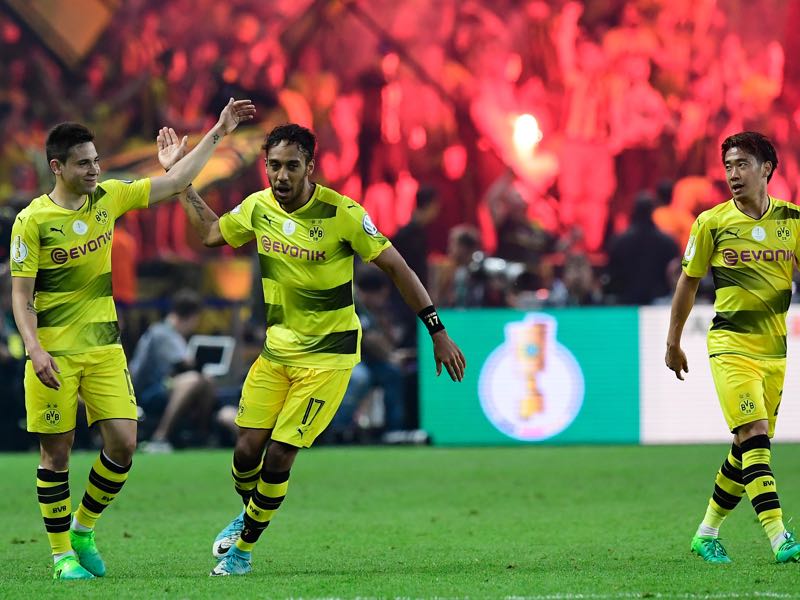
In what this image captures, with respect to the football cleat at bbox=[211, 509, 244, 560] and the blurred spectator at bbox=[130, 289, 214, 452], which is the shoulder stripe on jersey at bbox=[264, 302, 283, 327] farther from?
the blurred spectator at bbox=[130, 289, 214, 452]

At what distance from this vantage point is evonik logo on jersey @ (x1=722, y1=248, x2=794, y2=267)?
802 cm

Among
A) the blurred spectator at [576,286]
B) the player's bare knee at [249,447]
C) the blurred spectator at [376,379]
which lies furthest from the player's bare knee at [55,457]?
the blurred spectator at [576,286]

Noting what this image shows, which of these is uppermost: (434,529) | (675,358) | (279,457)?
(675,358)

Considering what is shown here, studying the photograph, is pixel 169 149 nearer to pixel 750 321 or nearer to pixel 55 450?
pixel 55 450

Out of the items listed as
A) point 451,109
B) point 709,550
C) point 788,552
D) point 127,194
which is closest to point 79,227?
point 127,194

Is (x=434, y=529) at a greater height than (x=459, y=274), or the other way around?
(x=459, y=274)

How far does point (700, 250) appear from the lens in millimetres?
8047

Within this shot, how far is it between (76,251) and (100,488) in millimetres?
1228

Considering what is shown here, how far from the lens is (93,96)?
21594 mm

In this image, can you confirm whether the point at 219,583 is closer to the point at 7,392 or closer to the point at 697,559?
the point at 697,559

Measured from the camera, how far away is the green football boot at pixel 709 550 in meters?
8.05

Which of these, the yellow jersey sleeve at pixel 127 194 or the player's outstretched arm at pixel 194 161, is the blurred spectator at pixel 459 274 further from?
the yellow jersey sleeve at pixel 127 194

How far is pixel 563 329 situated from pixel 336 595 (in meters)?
11.2

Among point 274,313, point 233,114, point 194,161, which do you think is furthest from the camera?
point 233,114
